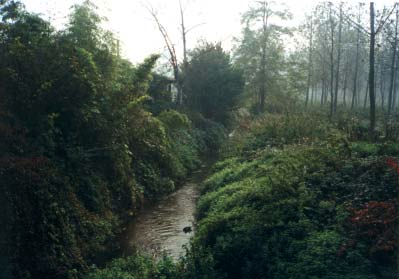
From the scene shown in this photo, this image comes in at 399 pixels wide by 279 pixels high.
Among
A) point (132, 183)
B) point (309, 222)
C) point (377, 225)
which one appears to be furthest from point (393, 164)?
point (132, 183)

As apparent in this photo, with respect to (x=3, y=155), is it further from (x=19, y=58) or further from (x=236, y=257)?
(x=236, y=257)

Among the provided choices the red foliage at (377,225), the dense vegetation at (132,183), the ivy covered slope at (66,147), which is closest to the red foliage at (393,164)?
the dense vegetation at (132,183)

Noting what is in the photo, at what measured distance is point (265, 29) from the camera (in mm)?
38438

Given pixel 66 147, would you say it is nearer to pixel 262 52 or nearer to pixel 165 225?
pixel 165 225

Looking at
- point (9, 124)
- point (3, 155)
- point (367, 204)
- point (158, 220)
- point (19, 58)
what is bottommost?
point (158, 220)

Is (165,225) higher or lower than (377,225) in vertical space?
lower

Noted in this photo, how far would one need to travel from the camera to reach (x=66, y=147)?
10406 millimetres

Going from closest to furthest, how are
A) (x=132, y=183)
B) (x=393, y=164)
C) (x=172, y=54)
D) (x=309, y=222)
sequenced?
(x=309, y=222)
(x=393, y=164)
(x=132, y=183)
(x=172, y=54)

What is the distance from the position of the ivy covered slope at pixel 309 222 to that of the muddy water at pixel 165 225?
96 cm

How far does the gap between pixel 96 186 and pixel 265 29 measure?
31.5 meters

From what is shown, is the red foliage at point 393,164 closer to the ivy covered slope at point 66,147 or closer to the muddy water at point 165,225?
the muddy water at point 165,225

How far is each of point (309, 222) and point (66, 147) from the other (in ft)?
21.0

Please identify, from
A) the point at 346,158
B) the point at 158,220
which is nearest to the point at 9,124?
the point at 158,220

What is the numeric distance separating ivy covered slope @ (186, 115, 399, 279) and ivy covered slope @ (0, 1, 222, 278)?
2644mm
